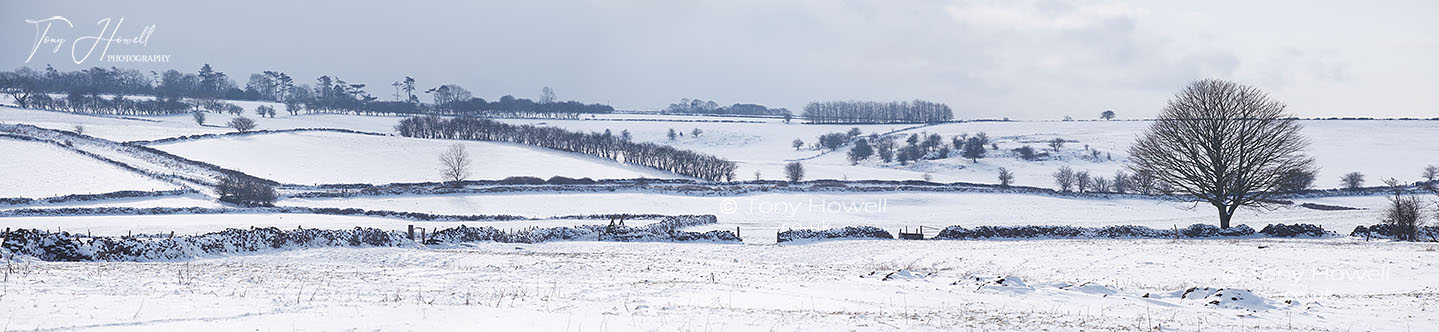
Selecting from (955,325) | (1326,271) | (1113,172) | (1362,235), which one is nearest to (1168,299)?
(955,325)

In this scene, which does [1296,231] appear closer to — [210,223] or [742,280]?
[742,280]

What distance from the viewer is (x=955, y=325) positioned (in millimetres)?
11570

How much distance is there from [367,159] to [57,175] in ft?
116

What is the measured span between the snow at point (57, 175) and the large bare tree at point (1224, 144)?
64.5 meters

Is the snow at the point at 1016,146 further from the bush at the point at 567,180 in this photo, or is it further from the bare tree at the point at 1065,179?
the bush at the point at 567,180

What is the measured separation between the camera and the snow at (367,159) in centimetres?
8388

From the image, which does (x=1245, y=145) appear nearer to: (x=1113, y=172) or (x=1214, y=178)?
(x=1214, y=178)

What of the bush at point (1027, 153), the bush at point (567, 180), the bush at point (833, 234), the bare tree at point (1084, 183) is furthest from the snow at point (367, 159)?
the bush at point (1027, 153)

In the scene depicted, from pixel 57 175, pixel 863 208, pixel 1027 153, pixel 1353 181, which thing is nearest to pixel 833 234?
pixel 863 208

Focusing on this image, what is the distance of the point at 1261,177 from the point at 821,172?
80.2m

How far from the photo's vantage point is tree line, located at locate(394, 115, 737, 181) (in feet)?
343

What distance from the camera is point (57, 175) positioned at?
61.1m

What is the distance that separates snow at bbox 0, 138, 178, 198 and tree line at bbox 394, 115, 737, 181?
56.5 meters

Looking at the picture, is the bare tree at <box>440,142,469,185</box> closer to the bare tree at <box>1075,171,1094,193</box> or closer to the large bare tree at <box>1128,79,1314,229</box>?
the large bare tree at <box>1128,79,1314,229</box>
